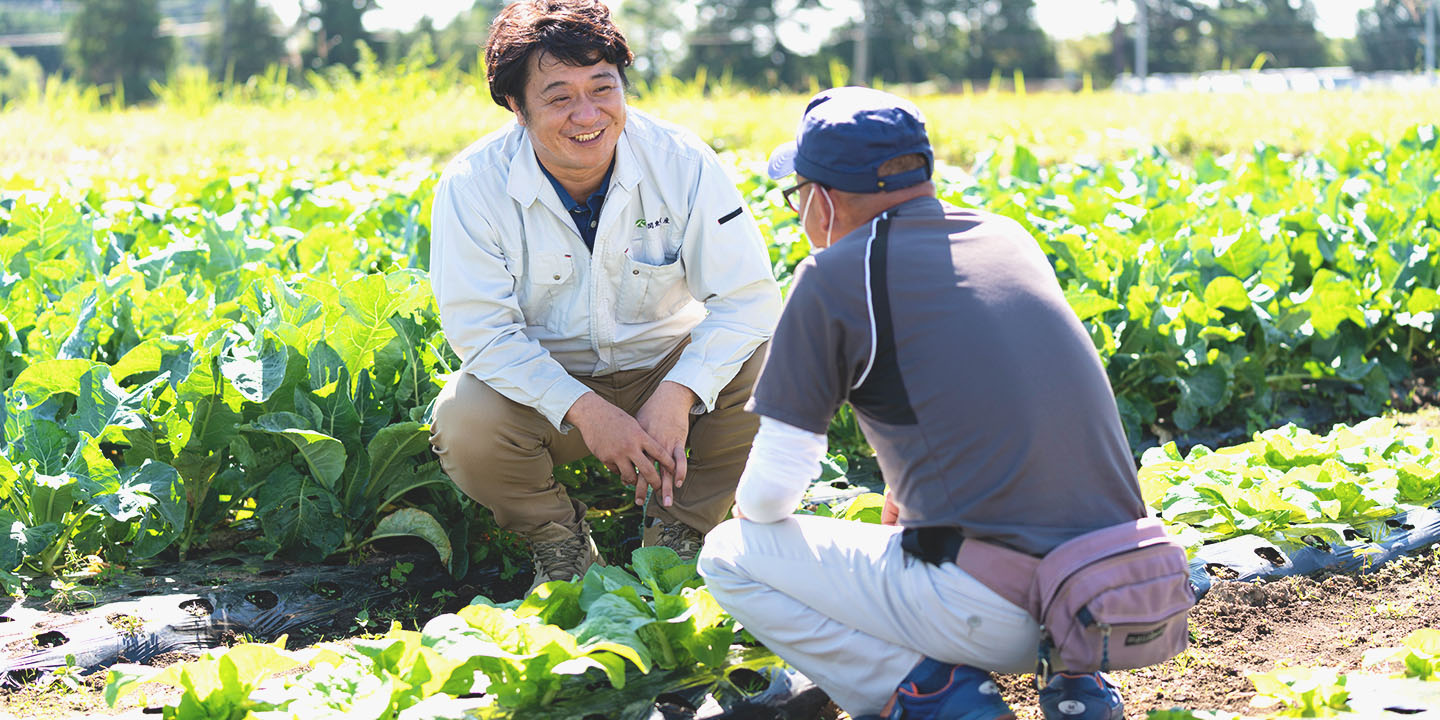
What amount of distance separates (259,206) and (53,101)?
8.01 meters

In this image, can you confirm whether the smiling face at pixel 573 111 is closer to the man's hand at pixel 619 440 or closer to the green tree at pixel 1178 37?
the man's hand at pixel 619 440

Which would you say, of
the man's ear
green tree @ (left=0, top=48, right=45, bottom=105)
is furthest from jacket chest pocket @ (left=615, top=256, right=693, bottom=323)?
green tree @ (left=0, top=48, right=45, bottom=105)

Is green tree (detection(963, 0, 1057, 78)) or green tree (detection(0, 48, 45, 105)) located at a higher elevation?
green tree (detection(0, 48, 45, 105))

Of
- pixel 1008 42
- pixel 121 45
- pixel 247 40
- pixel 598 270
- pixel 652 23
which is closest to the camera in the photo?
pixel 598 270

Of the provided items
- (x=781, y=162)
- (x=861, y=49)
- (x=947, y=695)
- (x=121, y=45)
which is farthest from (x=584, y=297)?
(x=121, y=45)

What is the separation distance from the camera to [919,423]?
1866 millimetres

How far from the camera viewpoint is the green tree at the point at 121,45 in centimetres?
3600

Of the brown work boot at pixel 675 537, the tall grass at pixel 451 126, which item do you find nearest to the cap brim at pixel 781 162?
the brown work boot at pixel 675 537

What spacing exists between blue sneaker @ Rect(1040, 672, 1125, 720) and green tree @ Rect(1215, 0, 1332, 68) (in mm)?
33769

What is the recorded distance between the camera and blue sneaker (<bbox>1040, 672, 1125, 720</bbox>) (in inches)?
78.5

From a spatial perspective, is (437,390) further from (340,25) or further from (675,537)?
(340,25)

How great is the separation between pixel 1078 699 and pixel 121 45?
3896 centimetres

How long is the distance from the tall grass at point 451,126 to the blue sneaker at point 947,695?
652 cm

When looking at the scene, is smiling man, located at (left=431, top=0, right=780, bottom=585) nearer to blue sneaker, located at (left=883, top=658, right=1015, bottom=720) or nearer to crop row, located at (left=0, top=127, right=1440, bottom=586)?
crop row, located at (left=0, top=127, right=1440, bottom=586)
